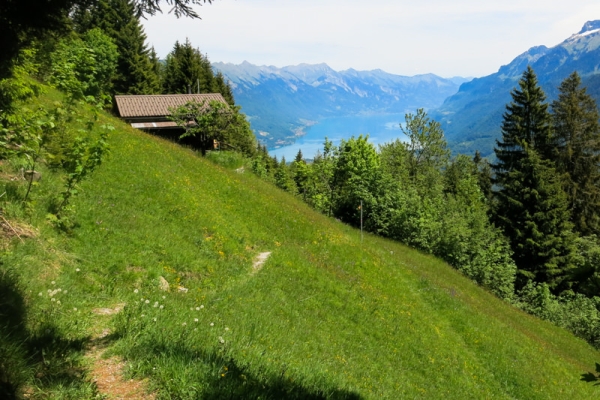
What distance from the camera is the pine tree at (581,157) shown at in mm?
44812

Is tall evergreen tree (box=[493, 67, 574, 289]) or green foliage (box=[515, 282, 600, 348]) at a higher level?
tall evergreen tree (box=[493, 67, 574, 289])

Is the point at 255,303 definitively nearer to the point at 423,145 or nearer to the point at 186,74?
the point at 423,145

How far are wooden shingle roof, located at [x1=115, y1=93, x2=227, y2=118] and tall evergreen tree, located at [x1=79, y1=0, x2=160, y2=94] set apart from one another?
1998 centimetres

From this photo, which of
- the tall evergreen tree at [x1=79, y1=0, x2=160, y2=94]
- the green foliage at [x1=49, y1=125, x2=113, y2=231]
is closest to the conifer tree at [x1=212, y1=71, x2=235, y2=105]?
the tall evergreen tree at [x1=79, y1=0, x2=160, y2=94]

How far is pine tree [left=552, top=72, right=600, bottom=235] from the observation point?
44.8 metres

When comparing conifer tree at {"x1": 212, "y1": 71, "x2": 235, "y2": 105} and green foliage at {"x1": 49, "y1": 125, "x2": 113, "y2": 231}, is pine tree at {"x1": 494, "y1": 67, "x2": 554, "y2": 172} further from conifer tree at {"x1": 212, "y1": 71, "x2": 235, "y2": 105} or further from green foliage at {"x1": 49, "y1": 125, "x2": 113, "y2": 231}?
green foliage at {"x1": 49, "y1": 125, "x2": 113, "y2": 231}

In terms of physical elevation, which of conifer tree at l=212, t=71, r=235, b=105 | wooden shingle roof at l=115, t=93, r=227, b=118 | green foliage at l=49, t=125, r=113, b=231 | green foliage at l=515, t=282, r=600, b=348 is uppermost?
conifer tree at l=212, t=71, r=235, b=105

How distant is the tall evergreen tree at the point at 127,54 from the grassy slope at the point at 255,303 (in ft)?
129

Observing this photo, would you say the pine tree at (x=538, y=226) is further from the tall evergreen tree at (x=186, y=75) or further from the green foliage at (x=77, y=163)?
the tall evergreen tree at (x=186, y=75)

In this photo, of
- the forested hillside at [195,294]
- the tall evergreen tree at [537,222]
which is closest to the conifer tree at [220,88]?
the forested hillside at [195,294]

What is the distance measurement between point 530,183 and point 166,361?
136 ft

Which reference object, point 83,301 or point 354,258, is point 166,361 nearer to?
point 83,301

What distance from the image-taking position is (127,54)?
5325 centimetres

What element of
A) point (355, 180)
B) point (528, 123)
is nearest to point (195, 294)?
point (355, 180)
